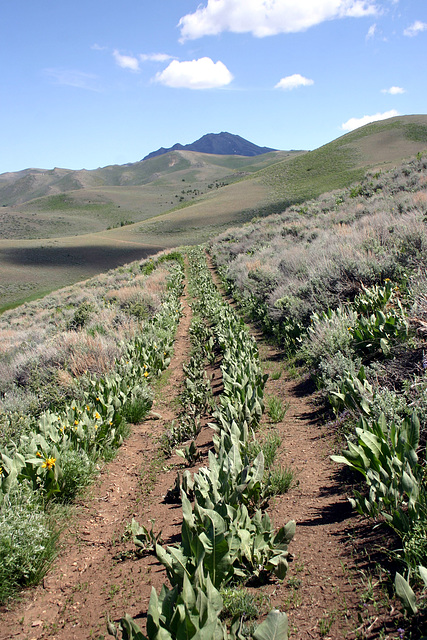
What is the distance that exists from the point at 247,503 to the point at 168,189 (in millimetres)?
152125

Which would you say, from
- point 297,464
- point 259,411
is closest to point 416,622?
point 297,464

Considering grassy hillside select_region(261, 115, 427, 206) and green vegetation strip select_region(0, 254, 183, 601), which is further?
grassy hillside select_region(261, 115, 427, 206)

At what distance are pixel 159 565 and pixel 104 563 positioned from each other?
467mm

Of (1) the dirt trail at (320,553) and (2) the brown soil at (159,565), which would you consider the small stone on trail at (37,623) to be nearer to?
(2) the brown soil at (159,565)

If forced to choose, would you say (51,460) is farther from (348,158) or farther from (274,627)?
(348,158)

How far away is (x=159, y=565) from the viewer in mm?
2752

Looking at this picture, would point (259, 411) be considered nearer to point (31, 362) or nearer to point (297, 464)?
point (297, 464)

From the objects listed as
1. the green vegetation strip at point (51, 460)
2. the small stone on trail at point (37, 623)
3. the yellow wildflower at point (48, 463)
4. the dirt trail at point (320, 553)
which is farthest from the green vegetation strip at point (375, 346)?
the yellow wildflower at point (48, 463)

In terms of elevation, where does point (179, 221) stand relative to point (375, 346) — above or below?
above

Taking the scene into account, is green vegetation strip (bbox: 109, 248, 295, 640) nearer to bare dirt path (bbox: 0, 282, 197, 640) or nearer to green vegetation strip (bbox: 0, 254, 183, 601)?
bare dirt path (bbox: 0, 282, 197, 640)

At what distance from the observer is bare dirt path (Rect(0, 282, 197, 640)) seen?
2396 millimetres

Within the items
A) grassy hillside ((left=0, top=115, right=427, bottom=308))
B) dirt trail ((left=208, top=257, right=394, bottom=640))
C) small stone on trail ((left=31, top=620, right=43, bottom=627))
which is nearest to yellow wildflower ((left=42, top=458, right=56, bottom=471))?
small stone on trail ((left=31, top=620, right=43, bottom=627))

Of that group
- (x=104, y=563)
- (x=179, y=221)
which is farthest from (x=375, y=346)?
(x=179, y=221)

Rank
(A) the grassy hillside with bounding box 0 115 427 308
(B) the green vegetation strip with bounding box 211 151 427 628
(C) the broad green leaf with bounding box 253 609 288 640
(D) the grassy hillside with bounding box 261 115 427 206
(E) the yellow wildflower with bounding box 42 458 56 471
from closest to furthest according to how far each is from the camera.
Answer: (C) the broad green leaf with bounding box 253 609 288 640, (B) the green vegetation strip with bounding box 211 151 427 628, (E) the yellow wildflower with bounding box 42 458 56 471, (A) the grassy hillside with bounding box 0 115 427 308, (D) the grassy hillside with bounding box 261 115 427 206
